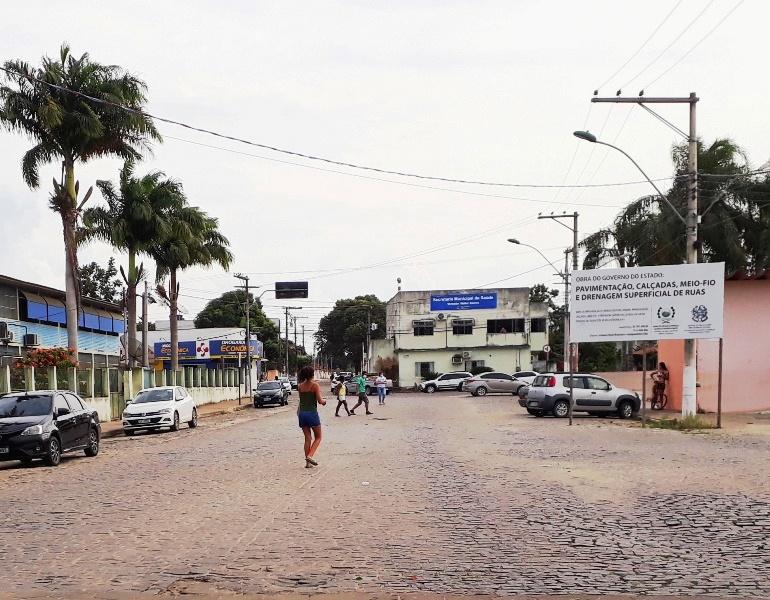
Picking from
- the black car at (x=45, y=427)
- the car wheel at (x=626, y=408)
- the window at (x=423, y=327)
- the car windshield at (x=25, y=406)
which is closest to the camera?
the black car at (x=45, y=427)

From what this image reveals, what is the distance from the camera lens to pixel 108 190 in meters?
40.1

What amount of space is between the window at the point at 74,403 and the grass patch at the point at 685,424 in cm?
1564

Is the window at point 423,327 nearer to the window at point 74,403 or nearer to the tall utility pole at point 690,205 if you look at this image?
the tall utility pole at point 690,205

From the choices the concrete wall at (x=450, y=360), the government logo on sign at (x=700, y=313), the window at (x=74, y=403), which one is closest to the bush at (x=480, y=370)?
the concrete wall at (x=450, y=360)

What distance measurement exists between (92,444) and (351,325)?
304 ft

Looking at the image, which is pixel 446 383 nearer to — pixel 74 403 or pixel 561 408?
pixel 561 408

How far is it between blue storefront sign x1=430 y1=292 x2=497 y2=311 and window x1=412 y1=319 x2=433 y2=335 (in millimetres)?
1358

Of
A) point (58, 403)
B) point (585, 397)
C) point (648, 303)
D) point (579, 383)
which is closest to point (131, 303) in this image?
point (579, 383)

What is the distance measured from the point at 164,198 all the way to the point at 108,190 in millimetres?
2520

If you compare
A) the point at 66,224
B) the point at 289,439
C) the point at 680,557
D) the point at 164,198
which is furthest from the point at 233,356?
the point at 680,557

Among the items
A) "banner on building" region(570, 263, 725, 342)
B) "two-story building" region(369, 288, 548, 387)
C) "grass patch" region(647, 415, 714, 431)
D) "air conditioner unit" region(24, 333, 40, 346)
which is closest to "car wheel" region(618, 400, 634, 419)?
"grass patch" region(647, 415, 714, 431)

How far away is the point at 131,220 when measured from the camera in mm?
39969

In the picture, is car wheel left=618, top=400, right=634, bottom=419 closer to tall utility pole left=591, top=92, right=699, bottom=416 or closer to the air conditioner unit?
tall utility pole left=591, top=92, right=699, bottom=416

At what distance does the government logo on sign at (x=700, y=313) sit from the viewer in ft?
81.9
